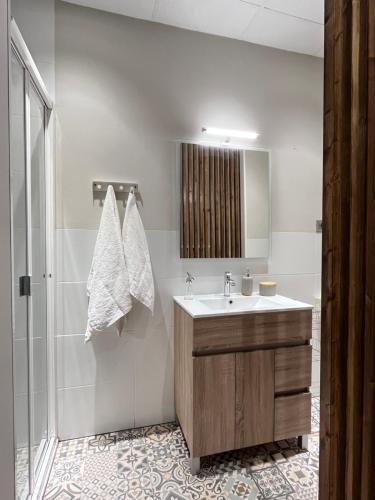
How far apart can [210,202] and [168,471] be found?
5.15 feet

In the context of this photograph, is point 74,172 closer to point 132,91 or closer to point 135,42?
point 132,91

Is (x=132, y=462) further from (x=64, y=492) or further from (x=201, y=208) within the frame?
(x=201, y=208)

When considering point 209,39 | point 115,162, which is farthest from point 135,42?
point 115,162

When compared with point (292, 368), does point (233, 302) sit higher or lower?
higher

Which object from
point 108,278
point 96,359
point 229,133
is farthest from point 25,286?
point 229,133

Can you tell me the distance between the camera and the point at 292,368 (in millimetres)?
1518

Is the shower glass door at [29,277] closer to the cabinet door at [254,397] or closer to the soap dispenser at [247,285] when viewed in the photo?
the cabinet door at [254,397]

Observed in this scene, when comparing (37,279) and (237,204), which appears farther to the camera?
(237,204)

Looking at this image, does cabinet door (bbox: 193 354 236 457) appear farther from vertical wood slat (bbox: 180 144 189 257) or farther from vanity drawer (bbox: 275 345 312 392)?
vertical wood slat (bbox: 180 144 189 257)

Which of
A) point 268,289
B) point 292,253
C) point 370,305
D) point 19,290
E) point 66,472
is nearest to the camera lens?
point 370,305

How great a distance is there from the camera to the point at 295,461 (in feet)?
4.92

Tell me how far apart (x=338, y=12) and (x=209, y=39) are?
1.47 meters

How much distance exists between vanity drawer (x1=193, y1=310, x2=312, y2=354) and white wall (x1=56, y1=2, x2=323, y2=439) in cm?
45

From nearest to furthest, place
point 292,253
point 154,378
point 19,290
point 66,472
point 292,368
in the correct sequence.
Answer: point 19,290 < point 66,472 < point 292,368 < point 154,378 < point 292,253
